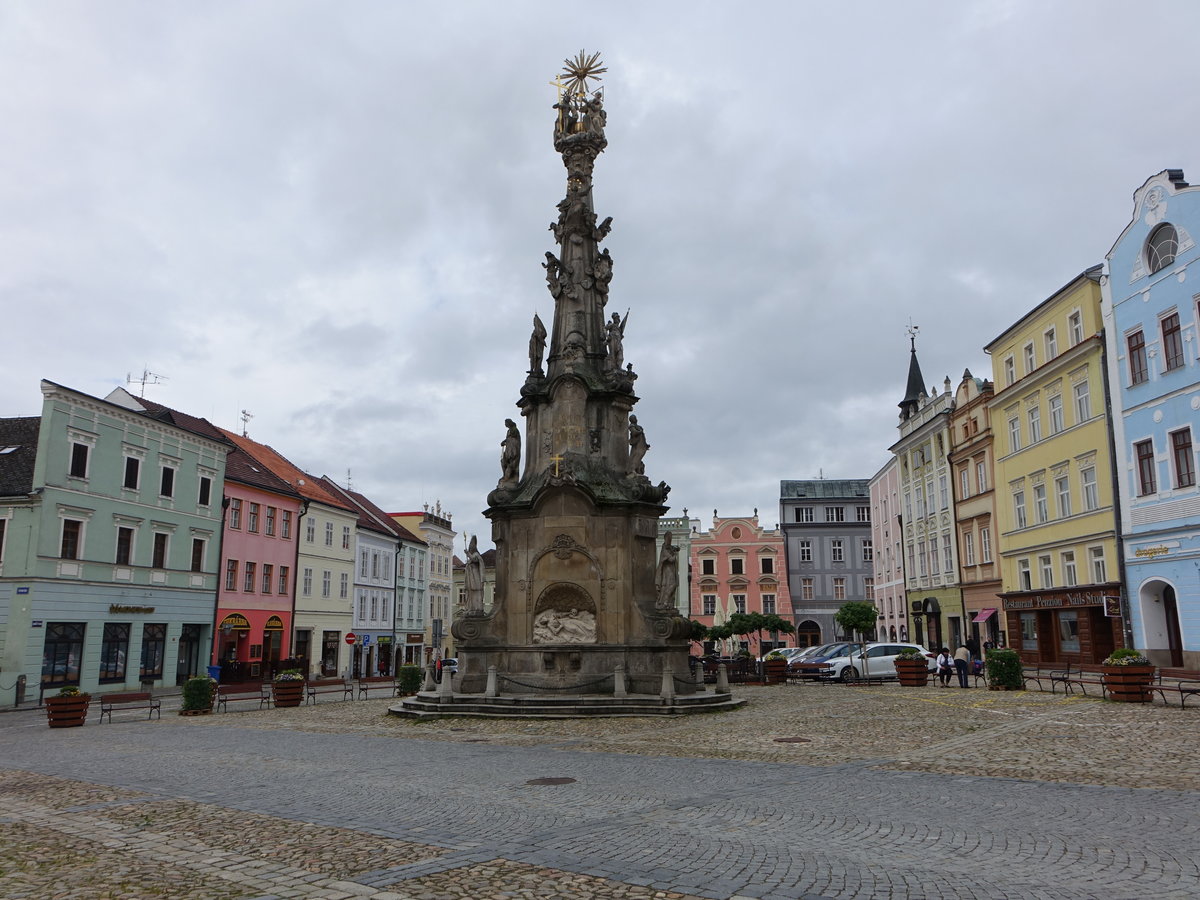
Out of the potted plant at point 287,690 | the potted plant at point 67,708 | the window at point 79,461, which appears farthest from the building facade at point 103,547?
the potted plant at point 67,708

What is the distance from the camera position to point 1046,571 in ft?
128

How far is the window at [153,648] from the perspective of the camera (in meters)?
37.4

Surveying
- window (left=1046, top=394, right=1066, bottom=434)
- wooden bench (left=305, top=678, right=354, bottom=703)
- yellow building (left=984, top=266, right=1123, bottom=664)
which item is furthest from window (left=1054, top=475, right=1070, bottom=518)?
wooden bench (left=305, top=678, right=354, bottom=703)

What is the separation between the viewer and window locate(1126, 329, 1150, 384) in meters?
32.0

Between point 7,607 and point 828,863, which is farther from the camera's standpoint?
point 7,607

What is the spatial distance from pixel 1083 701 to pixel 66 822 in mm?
20396

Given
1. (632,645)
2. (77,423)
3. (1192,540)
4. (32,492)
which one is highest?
(77,423)

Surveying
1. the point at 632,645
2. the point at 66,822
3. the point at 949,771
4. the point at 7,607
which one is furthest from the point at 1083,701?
the point at 7,607

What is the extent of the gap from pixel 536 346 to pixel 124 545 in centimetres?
2215

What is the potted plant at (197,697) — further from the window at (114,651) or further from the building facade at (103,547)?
the window at (114,651)

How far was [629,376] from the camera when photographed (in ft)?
78.0

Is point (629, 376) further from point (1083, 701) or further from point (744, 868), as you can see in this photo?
point (744, 868)

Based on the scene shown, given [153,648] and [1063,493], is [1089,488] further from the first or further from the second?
[153,648]

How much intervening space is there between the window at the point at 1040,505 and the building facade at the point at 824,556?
137ft
